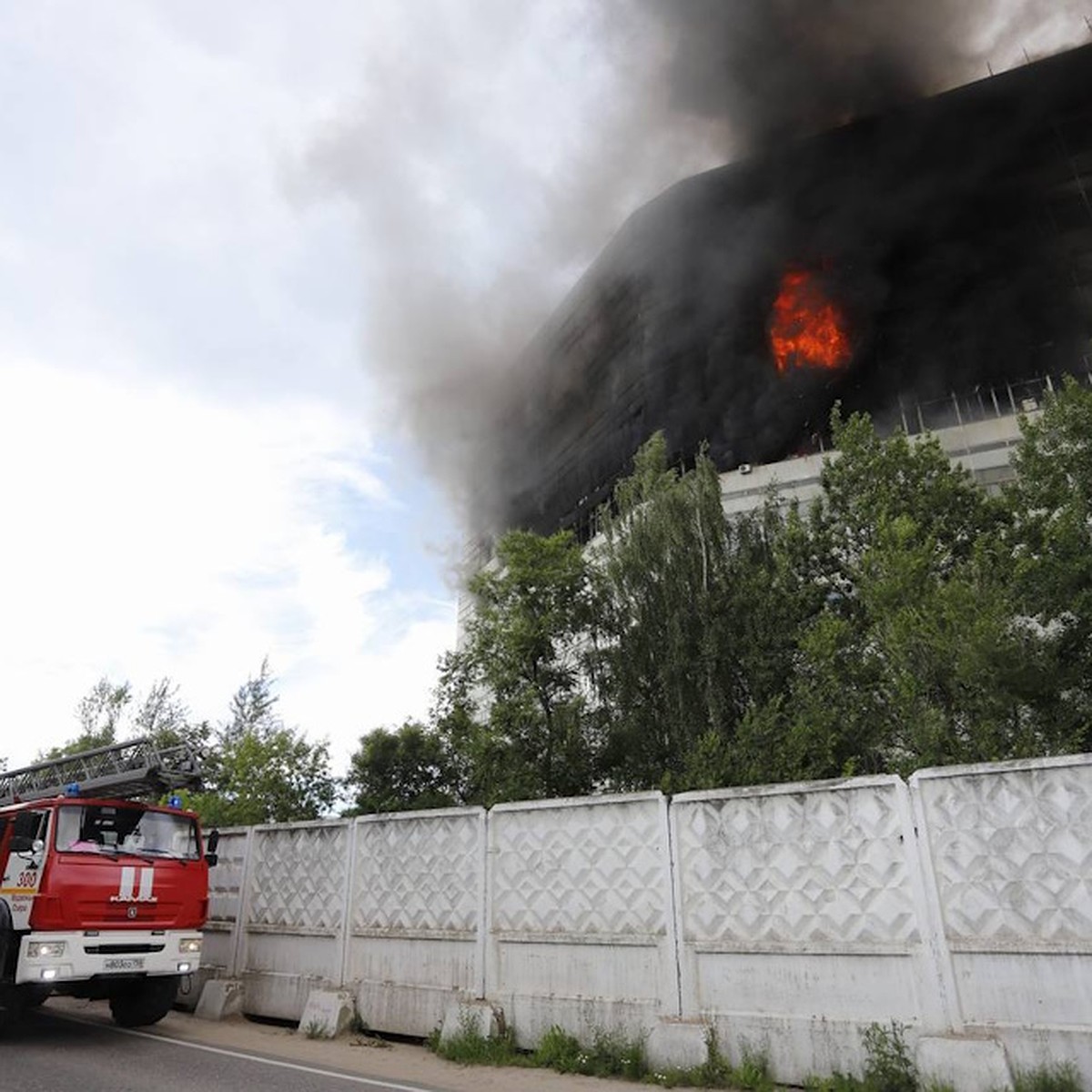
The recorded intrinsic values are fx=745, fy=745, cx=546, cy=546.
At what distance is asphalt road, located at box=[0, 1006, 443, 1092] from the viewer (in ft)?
20.0

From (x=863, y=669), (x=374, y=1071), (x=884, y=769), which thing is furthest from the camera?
(x=863, y=669)

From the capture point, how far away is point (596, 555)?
79.5 ft

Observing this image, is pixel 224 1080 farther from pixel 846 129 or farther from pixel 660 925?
pixel 846 129

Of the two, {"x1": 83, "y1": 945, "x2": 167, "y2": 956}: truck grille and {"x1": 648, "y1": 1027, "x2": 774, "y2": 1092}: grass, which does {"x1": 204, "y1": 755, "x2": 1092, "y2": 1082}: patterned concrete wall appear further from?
{"x1": 83, "y1": 945, "x2": 167, "y2": 956}: truck grille

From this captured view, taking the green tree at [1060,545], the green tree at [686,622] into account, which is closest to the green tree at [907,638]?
the green tree at [1060,545]

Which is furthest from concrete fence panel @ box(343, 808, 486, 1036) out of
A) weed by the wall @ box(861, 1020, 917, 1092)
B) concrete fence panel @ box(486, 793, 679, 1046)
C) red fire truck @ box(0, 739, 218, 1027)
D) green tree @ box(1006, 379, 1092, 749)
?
green tree @ box(1006, 379, 1092, 749)

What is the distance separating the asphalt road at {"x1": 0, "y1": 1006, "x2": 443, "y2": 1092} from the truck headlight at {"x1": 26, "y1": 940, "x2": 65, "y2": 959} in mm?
856

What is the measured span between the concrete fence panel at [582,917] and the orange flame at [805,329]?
1958 inches

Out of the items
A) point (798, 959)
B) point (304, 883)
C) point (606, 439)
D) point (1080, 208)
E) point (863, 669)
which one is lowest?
point (798, 959)

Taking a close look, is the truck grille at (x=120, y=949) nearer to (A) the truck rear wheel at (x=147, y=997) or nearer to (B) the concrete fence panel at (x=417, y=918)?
(A) the truck rear wheel at (x=147, y=997)

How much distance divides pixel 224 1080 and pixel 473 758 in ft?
46.1

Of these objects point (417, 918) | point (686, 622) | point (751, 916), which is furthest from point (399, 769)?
point (751, 916)

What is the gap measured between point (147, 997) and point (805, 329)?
5434cm

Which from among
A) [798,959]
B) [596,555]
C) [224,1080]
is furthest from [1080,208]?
[224,1080]
